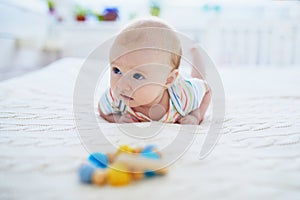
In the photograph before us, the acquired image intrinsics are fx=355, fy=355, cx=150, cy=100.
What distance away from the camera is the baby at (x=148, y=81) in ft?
2.68

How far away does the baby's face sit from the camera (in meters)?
0.82

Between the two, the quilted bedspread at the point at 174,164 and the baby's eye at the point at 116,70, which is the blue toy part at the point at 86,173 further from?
the baby's eye at the point at 116,70

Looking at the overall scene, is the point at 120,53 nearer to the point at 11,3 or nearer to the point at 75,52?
the point at 11,3

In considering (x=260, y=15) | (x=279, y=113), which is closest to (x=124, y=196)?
(x=279, y=113)

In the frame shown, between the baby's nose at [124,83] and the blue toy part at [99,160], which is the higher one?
the baby's nose at [124,83]

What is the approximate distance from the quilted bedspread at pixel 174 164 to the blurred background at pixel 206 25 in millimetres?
1696

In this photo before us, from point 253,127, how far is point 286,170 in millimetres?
305

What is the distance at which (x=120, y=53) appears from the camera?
821mm

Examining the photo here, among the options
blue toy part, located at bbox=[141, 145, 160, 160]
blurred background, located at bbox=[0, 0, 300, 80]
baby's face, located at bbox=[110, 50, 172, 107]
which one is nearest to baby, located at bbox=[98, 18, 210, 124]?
baby's face, located at bbox=[110, 50, 172, 107]

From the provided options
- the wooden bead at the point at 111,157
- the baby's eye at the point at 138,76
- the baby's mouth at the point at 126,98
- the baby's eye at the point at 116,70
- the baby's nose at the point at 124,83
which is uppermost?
the baby's eye at the point at 116,70

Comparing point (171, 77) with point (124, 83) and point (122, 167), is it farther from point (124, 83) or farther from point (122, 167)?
point (122, 167)

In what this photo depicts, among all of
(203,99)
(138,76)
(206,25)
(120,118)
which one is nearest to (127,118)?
(120,118)

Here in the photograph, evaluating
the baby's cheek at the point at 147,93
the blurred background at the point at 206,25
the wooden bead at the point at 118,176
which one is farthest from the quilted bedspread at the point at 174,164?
the blurred background at the point at 206,25

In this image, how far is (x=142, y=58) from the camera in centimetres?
81
